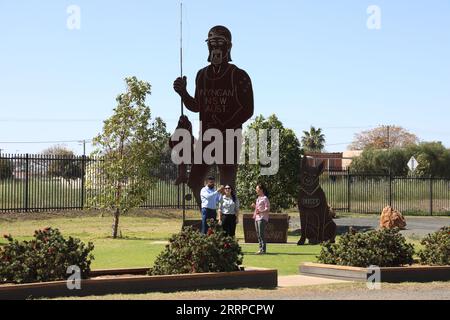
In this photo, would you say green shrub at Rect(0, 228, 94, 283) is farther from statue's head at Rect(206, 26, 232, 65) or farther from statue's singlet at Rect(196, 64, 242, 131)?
statue's head at Rect(206, 26, 232, 65)

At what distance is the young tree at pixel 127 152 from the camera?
24.1m

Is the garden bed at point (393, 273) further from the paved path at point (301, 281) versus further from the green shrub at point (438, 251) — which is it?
the green shrub at point (438, 251)

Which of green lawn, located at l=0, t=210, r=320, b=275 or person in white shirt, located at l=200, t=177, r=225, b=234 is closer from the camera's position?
green lawn, located at l=0, t=210, r=320, b=275

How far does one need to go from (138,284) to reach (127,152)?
1330cm

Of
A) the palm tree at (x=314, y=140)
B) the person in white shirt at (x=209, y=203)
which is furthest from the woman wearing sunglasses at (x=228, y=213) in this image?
the palm tree at (x=314, y=140)

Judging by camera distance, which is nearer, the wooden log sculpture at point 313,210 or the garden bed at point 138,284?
the garden bed at point 138,284

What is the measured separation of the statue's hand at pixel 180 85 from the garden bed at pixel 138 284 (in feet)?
26.3

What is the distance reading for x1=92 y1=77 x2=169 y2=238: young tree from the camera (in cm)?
2408

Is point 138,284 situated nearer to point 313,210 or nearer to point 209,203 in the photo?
point 209,203

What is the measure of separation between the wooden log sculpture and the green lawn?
2.00 feet

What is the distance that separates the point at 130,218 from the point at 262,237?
13719mm

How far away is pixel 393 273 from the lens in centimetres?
1259

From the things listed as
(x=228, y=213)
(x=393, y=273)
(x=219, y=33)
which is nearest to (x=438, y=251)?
(x=393, y=273)

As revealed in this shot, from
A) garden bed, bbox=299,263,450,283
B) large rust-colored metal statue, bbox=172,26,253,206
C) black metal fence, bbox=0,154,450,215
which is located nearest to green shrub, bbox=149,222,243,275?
garden bed, bbox=299,263,450,283
